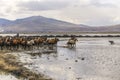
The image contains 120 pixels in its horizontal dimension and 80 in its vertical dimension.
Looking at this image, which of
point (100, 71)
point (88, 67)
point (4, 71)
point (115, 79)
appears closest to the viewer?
point (115, 79)

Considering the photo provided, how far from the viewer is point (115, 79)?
83.4 ft

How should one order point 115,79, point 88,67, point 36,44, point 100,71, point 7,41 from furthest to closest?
1. point 36,44
2. point 7,41
3. point 88,67
4. point 100,71
5. point 115,79

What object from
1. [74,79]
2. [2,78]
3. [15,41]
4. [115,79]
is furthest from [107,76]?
[15,41]

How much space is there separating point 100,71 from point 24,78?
846 cm

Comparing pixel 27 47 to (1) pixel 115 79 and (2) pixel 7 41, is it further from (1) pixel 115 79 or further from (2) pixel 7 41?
(1) pixel 115 79

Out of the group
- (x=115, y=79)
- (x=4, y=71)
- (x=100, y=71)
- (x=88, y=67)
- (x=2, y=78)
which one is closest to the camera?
(x=2, y=78)

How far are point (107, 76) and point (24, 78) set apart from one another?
684cm

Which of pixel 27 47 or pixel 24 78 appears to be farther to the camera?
pixel 27 47

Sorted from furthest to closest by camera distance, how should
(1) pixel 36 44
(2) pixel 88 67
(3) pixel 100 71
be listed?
(1) pixel 36 44
(2) pixel 88 67
(3) pixel 100 71

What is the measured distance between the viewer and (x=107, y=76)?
1053 inches

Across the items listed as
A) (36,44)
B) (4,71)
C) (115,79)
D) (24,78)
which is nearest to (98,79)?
(115,79)

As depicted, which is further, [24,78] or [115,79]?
[115,79]

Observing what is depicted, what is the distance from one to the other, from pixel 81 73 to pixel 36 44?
98.5 feet

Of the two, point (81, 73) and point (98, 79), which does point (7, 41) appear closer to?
point (81, 73)
